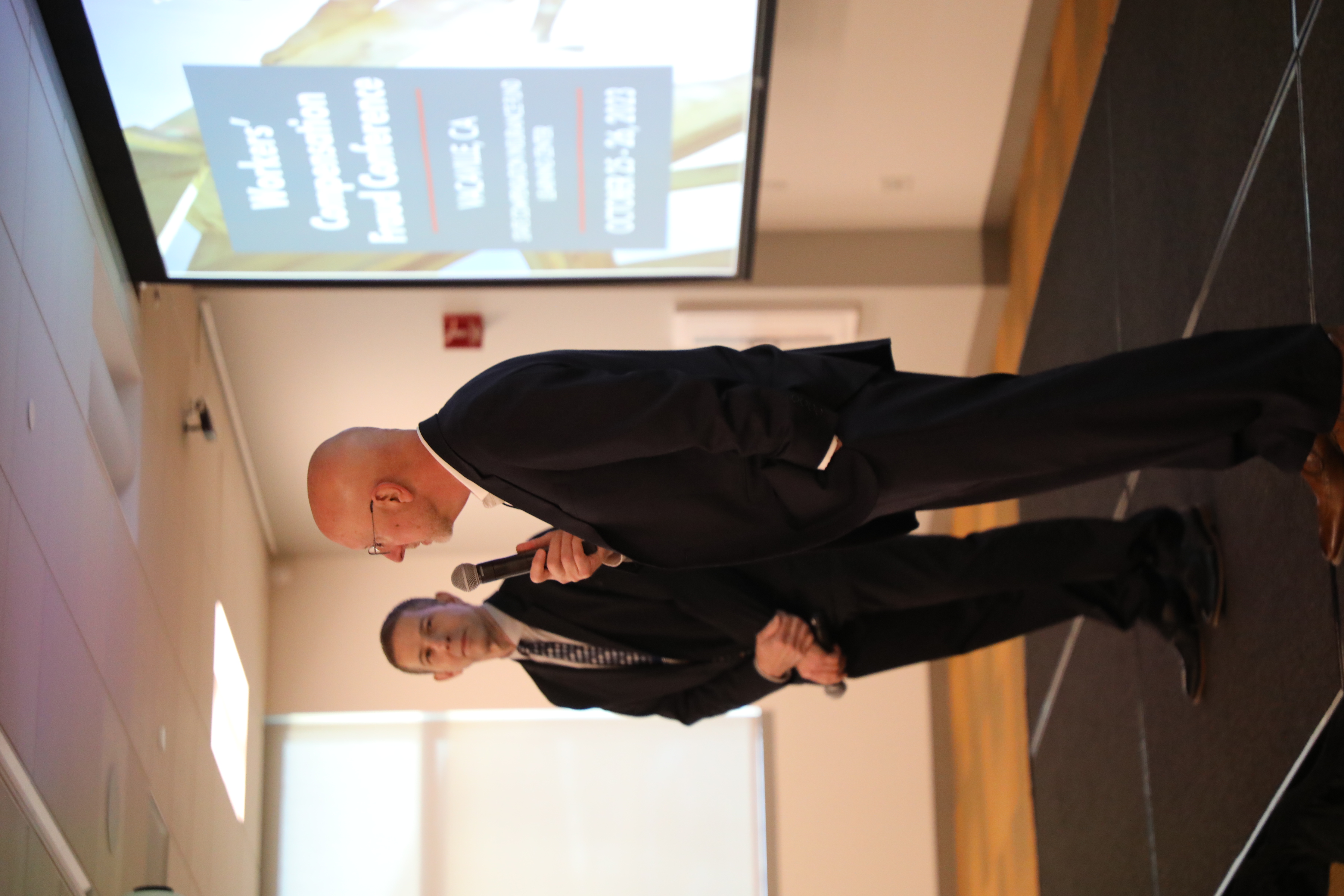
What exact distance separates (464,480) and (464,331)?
2636mm

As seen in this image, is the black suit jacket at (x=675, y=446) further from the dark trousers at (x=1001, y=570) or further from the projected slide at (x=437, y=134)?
the projected slide at (x=437, y=134)

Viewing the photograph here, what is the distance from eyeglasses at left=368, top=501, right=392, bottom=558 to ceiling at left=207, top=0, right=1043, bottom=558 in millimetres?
2114

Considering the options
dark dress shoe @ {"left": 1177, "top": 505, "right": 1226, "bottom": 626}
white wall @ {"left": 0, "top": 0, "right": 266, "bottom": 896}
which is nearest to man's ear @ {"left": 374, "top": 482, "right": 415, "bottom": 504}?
white wall @ {"left": 0, "top": 0, "right": 266, "bottom": 896}

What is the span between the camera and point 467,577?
2.34m

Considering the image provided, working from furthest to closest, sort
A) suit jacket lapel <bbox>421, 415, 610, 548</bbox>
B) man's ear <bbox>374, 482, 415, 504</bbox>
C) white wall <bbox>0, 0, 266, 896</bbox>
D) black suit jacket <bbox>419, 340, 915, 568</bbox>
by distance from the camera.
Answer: white wall <bbox>0, 0, 266, 896</bbox>, man's ear <bbox>374, 482, 415, 504</bbox>, suit jacket lapel <bbox>421, 415, 610, 548</bbox>, black suit jacket <bbox>419, 340, 915, 568</bbox>

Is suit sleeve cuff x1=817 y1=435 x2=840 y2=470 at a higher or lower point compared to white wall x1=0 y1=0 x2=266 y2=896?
higher

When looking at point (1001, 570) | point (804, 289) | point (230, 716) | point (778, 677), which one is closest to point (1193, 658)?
point (1001, 570)

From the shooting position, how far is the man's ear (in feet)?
7.83

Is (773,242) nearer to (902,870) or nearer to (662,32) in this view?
(662,32)

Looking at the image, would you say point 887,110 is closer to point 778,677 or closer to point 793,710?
point 778,677

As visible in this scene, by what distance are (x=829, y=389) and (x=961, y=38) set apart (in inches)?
95.9

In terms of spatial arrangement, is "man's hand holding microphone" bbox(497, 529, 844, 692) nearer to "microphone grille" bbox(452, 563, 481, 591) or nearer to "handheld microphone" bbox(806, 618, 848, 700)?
"handheld microphone" bbox(806, 618, 848, 700)

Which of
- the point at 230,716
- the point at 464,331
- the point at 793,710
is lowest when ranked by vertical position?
the point at 793,710

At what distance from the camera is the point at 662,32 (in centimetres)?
398
